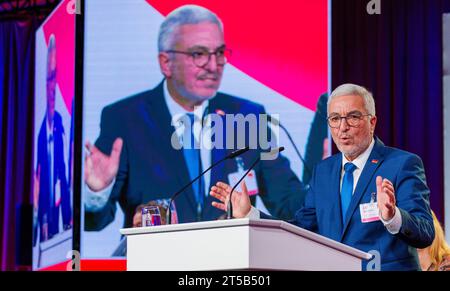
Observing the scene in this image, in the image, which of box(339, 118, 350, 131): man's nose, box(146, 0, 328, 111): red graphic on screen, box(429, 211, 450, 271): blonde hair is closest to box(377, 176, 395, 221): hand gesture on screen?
box(339, 118, 350, 131): man's nose

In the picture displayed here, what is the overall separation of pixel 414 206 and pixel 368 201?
0.96 ft

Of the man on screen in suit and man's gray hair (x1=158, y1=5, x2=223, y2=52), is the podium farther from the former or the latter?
man's gray hair (x1=158, y1=5, x2=223, y2=52)

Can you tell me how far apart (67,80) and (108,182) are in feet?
2.87

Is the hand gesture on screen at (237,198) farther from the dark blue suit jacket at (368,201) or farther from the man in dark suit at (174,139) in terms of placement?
the man in dark suit at (174,139)

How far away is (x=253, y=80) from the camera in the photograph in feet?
22.6

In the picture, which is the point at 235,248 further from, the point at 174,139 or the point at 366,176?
the point at 174,139

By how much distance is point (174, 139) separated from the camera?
22.7 feet

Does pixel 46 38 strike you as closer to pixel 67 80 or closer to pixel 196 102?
pixel 67 80

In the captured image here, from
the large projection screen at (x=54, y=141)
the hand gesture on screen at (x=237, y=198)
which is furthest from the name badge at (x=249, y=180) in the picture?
the hand gesture on screen at (x=237, y=198)

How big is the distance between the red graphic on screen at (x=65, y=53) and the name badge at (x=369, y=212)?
3.03 m

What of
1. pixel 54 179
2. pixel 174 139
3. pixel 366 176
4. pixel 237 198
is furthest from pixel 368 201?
pixel 54 179

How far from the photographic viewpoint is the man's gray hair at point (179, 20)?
6949mm
